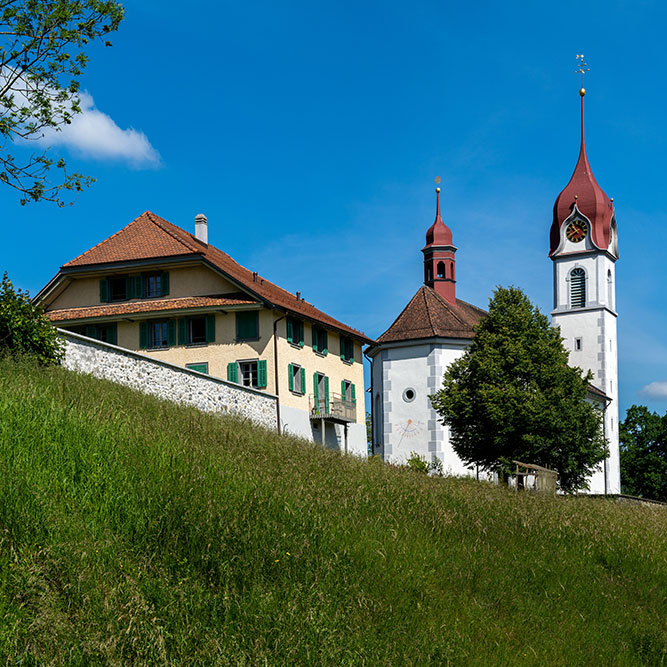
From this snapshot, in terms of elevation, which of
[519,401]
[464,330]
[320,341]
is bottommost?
[519,401]

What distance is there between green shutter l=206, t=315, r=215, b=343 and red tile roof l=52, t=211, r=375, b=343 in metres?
1.78

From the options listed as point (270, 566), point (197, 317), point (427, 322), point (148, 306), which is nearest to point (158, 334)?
point (148, 306)

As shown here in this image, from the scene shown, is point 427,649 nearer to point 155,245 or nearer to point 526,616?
point 526,616

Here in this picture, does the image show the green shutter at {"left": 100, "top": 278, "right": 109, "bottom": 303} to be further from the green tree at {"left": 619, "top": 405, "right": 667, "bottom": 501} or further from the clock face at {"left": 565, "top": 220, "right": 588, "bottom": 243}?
the green tree at {"left": 619, "top": 405, "right": 667, "bottom": 501}

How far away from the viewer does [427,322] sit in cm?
4591

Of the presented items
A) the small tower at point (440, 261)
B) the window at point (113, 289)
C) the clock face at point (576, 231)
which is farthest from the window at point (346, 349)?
the clock face at point (576, 231)

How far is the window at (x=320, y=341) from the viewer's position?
34469 mm

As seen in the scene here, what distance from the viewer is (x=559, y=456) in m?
31.1

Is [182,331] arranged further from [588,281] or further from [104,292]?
[588,281]

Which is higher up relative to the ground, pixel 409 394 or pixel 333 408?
pixel 409 394

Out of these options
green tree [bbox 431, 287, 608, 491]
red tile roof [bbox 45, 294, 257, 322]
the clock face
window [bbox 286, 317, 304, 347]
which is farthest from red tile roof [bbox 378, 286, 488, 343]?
red tile roof [bbox 45, 294, 257, 322]

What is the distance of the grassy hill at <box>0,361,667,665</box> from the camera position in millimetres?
6203

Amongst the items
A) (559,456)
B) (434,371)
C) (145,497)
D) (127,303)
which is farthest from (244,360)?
(145,497)

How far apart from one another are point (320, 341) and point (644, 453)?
37841 millimetres
